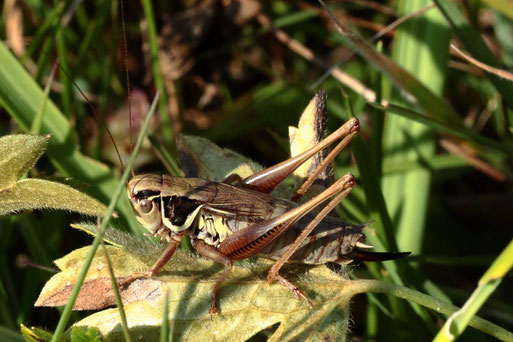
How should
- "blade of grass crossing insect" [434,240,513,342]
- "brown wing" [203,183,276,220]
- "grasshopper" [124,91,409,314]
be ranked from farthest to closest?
"brown wing" [203,183,276,220] < "grasshopper" [124,91,409,314] < "blade of grass crossing insect" [434,240,513,342]

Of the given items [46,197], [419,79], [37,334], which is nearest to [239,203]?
[46,197]

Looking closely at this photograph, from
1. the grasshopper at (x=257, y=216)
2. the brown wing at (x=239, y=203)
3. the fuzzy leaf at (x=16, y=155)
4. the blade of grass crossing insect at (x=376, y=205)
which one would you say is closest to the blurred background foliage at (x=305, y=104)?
the blade of grass crossing insect at (x=376, y=205)

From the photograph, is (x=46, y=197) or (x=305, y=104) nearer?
(x=46, y=197)

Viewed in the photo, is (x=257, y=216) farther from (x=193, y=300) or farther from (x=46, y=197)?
(x=46, y=197)

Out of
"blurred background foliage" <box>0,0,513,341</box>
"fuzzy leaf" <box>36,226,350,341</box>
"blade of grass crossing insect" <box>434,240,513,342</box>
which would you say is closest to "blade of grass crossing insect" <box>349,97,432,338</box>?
"blurred background foliage" <box>0,0,513,341</box>

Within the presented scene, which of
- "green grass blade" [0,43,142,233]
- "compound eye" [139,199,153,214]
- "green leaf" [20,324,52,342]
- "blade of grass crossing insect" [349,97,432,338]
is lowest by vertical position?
"blade of grass crossing insect" [349,97,432,338]

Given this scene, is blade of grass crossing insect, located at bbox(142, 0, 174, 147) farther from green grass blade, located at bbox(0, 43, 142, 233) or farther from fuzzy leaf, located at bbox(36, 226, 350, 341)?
fuzzy leaf, located at bbox(36, 226, 350, 341)

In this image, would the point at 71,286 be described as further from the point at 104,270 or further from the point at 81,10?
the point at 81,10

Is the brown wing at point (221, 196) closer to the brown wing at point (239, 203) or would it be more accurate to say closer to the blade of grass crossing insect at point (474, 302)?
the brown wing at point (239, 203)
